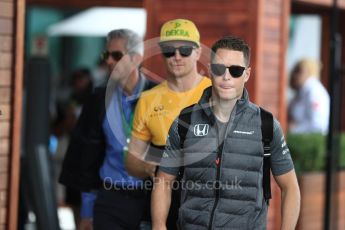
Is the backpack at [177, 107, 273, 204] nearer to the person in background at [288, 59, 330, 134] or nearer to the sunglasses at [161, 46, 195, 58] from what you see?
the sunglasses at [161, 46, 195, 58]

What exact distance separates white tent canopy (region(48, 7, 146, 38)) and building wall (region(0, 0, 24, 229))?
22.2 feet

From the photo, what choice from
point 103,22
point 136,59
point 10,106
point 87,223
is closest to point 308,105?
point 87,223

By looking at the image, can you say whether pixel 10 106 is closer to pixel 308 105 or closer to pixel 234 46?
pixel 234 46

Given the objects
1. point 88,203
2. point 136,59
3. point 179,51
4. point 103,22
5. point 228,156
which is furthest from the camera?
point 103,22

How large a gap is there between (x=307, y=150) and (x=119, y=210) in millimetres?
3990

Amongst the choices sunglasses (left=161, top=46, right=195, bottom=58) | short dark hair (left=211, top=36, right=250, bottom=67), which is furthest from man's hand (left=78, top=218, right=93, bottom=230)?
short dark hair (left=211, top=36, right=250, bottom=67)

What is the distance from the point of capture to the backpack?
448 cm

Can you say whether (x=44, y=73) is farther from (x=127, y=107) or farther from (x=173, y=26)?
(x=173, y=26)

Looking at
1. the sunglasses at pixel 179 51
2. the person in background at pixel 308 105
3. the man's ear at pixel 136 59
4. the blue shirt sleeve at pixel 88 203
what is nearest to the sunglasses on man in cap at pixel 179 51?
the sunglasses at pixel 179 51

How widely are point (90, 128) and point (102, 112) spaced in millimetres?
139

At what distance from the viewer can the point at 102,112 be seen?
5.93 meters

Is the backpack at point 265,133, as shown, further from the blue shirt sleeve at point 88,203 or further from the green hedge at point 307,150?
the green hedge at point 307,150

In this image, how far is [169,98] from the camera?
5.23 m

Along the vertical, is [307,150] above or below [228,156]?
below
